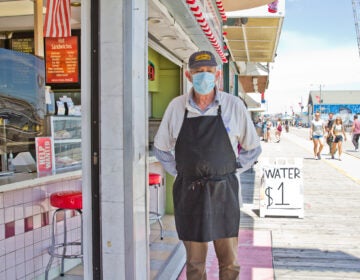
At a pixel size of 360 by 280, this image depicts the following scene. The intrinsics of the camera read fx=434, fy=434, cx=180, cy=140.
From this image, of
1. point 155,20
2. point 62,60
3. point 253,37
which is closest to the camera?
point 155,20

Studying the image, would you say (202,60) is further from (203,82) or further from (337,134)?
(337,134)

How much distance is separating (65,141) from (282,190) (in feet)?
11.3

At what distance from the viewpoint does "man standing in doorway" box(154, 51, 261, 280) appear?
2660 mm

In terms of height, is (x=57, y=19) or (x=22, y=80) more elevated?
(x=57, y=19)

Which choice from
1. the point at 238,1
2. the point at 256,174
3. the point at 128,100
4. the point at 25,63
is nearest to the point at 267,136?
the point at 256,174

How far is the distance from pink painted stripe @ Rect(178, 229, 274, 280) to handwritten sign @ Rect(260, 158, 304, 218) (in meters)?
0.90

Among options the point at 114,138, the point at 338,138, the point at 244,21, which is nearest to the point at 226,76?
the point at 244,21

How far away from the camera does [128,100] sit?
254 centimetres

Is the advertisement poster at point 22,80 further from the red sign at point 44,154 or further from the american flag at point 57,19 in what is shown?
the american flag at point 57,19

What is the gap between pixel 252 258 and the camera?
4645 mm

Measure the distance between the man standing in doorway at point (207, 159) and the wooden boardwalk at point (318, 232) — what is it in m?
1.60

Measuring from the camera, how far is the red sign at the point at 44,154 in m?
4.07

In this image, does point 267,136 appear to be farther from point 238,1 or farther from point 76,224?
point 76,224

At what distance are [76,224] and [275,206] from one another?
3.28 metres
